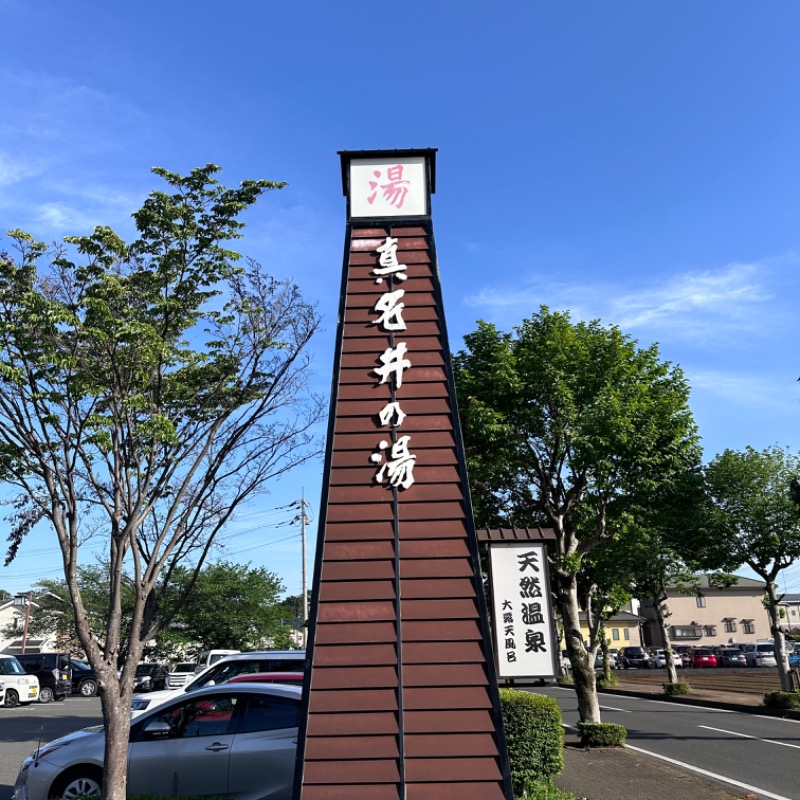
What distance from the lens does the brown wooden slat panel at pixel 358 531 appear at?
650cm

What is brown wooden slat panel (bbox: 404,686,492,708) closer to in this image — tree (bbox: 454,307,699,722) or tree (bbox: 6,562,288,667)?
tree (bbox: 454,307,699,722)

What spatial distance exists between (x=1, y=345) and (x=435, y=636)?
5.40 metres

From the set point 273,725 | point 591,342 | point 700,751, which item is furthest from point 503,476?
point 273,725

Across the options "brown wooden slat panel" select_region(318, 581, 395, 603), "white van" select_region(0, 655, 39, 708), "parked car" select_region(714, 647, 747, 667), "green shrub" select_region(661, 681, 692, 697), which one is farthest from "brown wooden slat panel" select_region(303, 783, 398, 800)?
"parked car" select_region(714, 647, 747, 667)

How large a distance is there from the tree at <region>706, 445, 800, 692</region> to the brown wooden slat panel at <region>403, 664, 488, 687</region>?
17.2 m

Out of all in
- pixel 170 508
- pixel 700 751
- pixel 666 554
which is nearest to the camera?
pixel 170 508

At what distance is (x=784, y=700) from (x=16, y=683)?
24445mm

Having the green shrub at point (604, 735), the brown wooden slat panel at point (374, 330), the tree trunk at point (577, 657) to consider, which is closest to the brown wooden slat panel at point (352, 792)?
the brown wooden slat panel at point (374, 330)

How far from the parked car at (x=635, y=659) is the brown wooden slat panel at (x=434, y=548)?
46.3 m

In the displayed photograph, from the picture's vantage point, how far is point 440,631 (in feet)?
20.2

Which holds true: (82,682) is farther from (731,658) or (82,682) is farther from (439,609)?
(731,658)

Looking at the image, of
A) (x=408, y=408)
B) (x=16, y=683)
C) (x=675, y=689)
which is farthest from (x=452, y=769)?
(x=16, y=683)

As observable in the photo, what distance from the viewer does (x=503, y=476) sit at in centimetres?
1650

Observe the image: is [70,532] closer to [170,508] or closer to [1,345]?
[170,508]
